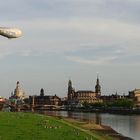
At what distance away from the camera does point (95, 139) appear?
4628 centimetres

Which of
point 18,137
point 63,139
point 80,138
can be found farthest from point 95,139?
point 18,137

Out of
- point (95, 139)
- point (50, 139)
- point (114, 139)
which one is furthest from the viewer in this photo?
point (114, 139)

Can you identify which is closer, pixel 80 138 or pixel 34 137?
pixel 34 137

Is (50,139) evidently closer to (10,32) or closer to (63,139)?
(63,139)

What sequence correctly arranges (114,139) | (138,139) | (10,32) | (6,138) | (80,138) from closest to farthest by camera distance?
(10,32)
(6,138)
(80,138)
(114,139)
(138,139)

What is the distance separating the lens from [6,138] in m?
36.5

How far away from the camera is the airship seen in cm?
2487

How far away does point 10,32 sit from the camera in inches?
1019

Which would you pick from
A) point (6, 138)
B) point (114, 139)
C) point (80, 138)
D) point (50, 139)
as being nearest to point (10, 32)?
point (6, 138)

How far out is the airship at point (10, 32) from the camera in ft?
81.6

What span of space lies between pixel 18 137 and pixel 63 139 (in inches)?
163

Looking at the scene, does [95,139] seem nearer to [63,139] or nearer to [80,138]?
[80,138]

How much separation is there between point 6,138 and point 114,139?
2192 cm

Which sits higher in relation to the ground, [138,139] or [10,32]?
[10,32]
